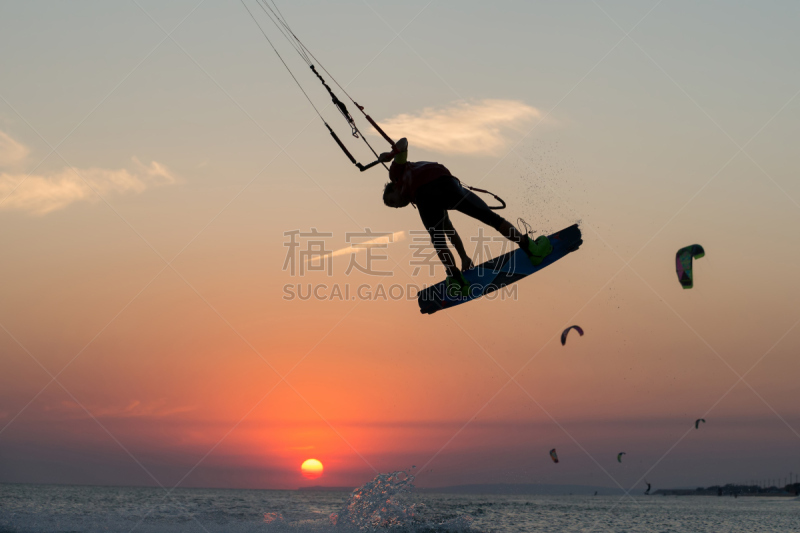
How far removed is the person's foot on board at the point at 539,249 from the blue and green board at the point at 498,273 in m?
0.61

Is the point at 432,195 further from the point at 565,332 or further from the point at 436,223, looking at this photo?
the point at 565,332

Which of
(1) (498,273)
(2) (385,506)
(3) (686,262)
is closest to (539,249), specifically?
(1) (498,273)

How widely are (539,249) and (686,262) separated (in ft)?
11.2

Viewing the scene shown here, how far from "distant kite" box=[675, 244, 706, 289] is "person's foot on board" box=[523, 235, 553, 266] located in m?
2.76

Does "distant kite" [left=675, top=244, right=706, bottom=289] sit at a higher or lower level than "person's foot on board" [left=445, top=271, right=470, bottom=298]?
higher

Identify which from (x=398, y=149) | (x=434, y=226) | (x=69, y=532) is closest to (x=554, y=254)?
(x=434, y=226)

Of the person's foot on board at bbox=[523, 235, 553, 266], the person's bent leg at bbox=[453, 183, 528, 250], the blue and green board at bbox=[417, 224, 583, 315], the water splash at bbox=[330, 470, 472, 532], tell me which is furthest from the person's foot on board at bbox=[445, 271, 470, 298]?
the water splash at bbox=[330, 470, 472, 532]

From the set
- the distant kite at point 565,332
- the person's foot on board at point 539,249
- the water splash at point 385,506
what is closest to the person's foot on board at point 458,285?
the person's foot on board at point 539,249

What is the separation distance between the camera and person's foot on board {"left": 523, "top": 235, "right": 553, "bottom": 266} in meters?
11.4

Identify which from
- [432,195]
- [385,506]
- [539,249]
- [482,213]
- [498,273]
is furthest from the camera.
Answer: [385,506]

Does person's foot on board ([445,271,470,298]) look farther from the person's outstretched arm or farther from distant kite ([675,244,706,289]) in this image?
distant kite ([675,244,706,289])

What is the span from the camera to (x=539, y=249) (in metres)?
11.6

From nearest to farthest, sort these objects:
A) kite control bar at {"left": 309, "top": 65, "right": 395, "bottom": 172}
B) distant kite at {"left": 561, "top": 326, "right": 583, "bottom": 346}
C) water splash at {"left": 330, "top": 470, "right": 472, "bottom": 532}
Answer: kite control bar at {"left": 309, "top": 65, "right": 395, "bottom": 172} < distant kite at {"left": 561, "top": 326, "right": 583, "bottom": 346} < water splash at {"left": 330, "top": 470, "right": 472, "bottom": 532}

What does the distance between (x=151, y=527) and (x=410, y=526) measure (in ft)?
38.4
